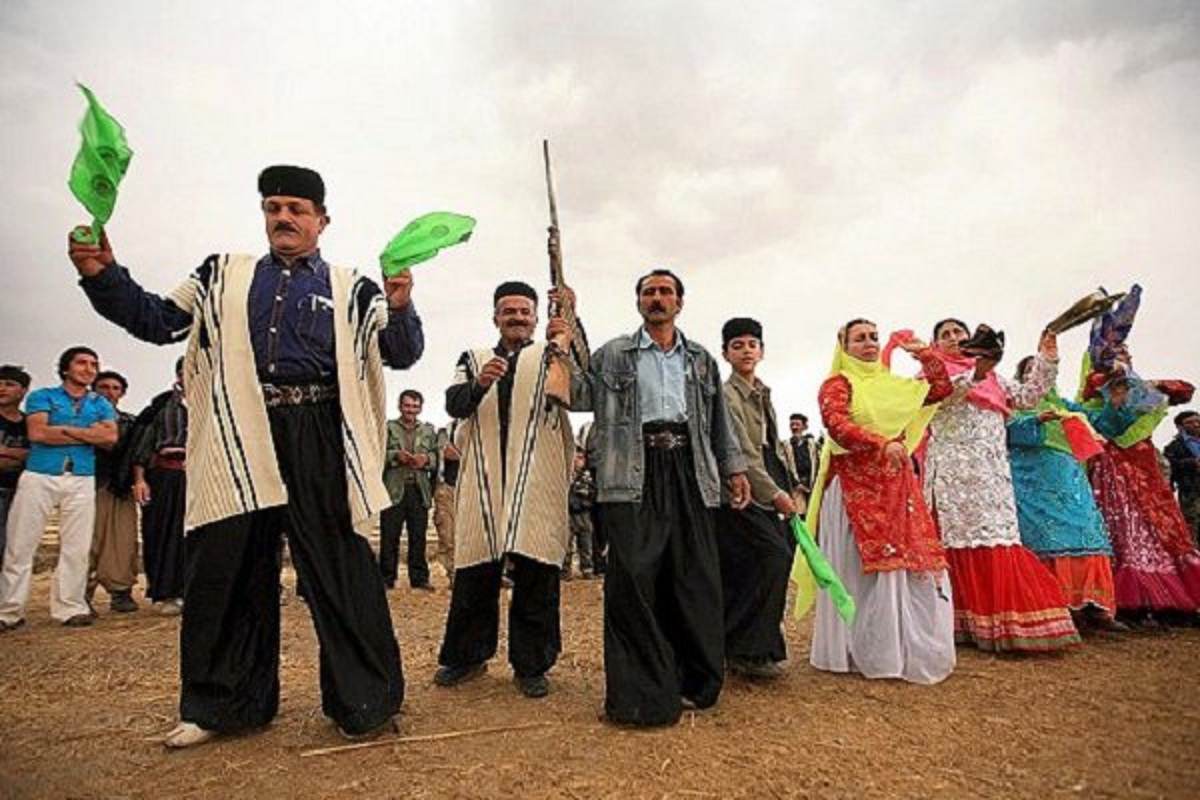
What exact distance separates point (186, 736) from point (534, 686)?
62.8 inches

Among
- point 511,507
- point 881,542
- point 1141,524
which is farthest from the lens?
point 1141,524

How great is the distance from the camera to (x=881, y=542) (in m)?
4.42

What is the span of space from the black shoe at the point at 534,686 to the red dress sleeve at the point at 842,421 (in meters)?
2.21

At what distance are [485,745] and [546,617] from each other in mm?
1033

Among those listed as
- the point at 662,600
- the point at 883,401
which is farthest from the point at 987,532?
the point at 662,600

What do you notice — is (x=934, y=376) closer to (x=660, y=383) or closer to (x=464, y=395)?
(x=660, y=383)

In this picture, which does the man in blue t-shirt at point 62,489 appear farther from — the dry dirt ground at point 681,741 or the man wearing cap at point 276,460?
the man wearing cap at point 276,460

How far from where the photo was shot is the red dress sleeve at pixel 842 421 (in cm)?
446

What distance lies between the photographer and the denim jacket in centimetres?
364

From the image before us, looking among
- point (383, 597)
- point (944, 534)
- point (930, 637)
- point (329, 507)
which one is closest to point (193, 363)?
point (329, 507)

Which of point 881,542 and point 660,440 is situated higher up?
point 660,440

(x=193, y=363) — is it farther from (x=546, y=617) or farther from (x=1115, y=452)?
(x=1115, y=452)

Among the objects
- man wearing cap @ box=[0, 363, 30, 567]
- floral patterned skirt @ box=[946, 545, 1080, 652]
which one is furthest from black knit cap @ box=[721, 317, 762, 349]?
man wearing cap @ box=[0, 363, 30, 567]

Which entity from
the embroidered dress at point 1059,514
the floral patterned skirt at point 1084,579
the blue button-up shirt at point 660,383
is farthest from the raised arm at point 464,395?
the floral patterned skirt at point 1084,579
